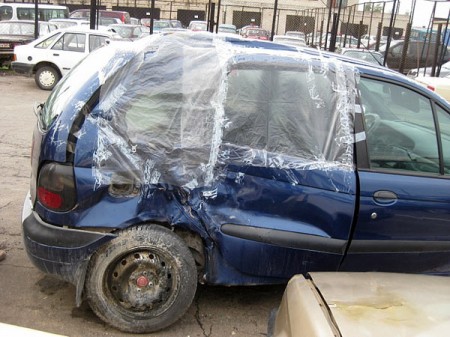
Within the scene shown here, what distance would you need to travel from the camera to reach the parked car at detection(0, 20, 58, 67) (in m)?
15.7

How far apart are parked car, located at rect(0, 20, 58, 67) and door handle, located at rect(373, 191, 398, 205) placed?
1533 cm

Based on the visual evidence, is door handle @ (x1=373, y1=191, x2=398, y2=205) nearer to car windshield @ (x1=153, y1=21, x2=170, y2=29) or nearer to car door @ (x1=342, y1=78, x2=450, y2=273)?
car door @ (x1=342, y1=78, x2=450, y2=273)

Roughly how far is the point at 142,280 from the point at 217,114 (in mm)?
1104

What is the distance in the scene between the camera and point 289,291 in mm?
2314

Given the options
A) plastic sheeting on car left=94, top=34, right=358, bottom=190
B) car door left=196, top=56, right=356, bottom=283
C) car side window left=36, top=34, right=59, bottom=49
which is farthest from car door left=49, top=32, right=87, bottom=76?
car door left=196, top=56, right=356, bottom=283

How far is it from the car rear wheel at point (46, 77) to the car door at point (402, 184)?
11.5 metres

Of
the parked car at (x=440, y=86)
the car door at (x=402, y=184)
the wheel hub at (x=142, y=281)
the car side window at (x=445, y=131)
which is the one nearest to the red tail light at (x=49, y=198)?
the wheel hub at (x=142, y=281)

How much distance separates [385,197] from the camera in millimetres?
3070

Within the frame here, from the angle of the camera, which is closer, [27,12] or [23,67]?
[23,67]

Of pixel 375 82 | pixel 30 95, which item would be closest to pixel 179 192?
pixel 375 82

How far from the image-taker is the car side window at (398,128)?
125 inches

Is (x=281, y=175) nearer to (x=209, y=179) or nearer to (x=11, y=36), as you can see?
(x=209, y=179)

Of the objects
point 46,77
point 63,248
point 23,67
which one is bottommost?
point 46,77

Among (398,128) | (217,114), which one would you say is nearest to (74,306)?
(217,114)
